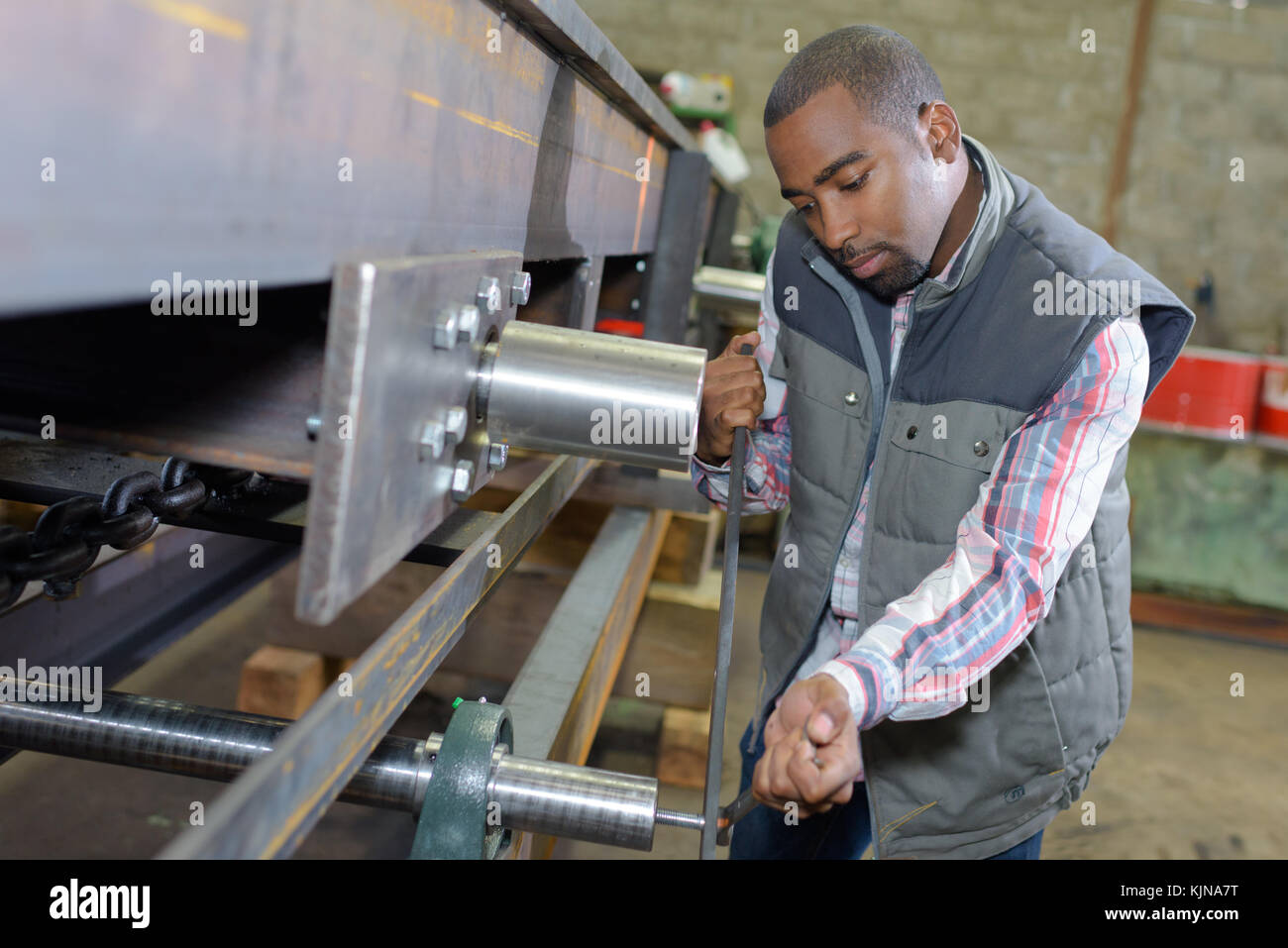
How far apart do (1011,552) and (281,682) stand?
1.74 metres

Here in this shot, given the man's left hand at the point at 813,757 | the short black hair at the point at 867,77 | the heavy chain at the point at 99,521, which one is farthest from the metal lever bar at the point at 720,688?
the heavy chain at the point at 99,521

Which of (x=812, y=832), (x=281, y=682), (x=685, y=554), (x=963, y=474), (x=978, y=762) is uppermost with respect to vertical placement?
(x=963, y=474)

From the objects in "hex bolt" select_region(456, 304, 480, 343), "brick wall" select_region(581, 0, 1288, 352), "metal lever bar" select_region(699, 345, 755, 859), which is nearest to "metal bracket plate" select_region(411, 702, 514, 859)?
"metal lever bar" select_region(699, 345, 755, 859)

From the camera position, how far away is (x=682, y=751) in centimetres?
239

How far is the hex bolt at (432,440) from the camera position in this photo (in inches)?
22.4

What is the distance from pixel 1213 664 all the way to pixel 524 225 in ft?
12.2

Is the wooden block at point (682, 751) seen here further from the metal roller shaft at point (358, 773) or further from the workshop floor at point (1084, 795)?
the metal roller shaft at point (358, 773)

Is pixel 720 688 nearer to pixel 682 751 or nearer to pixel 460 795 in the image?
pixel 460 795

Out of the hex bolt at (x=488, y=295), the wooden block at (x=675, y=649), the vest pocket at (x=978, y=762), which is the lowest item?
the wooden block at (x=675, y=649)

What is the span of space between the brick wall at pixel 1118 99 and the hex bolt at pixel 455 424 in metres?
4.24

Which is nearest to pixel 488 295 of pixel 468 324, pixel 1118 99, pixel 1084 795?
pixel 468 324

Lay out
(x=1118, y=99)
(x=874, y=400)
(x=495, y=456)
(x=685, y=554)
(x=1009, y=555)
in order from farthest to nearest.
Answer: (x=1118, y=99) < (x=685, y=554) < (x=874, y=400) < (x=1009, y=555) < (x=495, y=456)

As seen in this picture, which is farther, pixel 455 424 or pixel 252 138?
pixel 455 424
